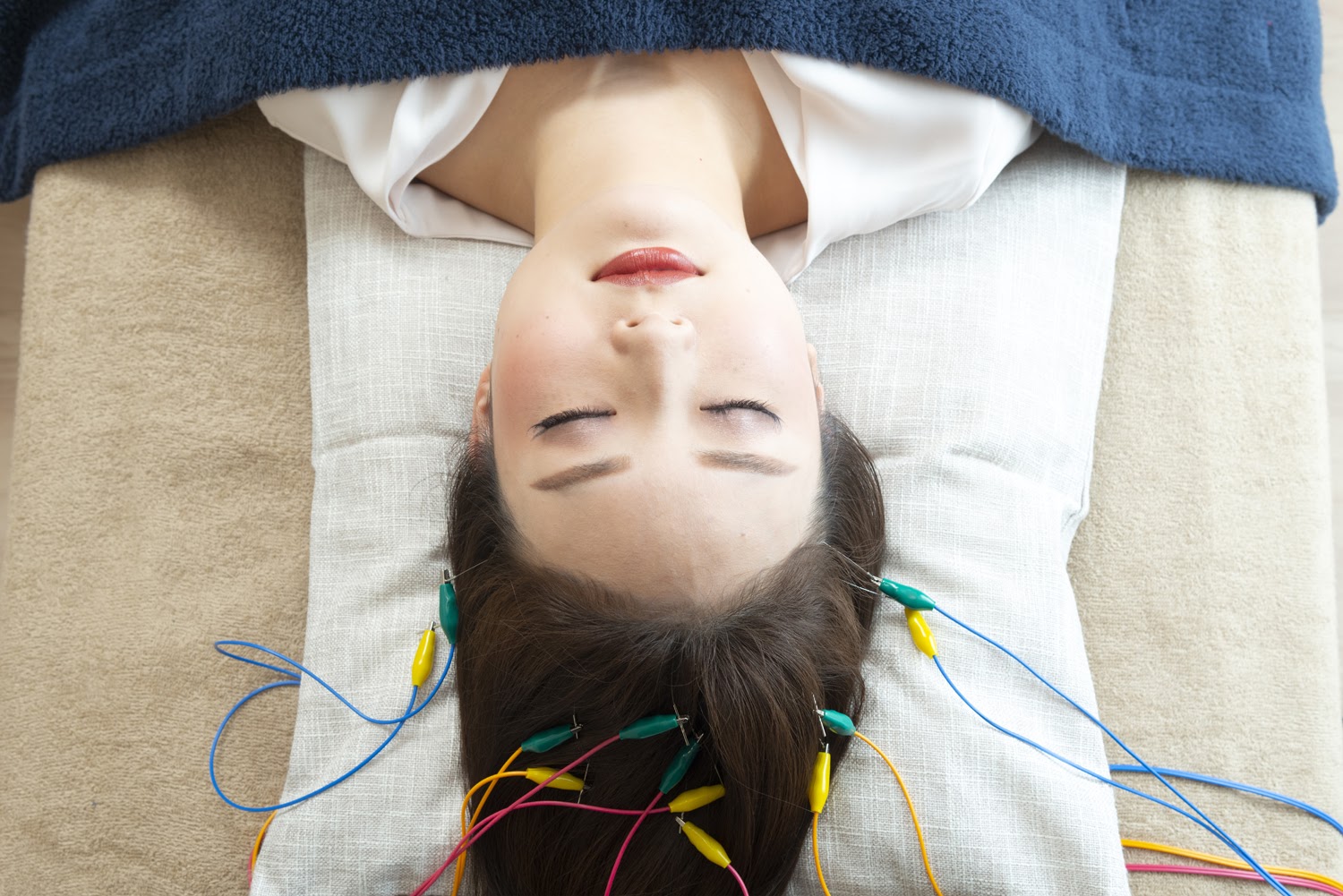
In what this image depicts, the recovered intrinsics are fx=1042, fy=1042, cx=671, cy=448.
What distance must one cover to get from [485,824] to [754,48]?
38.1 inches

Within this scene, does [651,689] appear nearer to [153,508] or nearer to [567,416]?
[567,416]

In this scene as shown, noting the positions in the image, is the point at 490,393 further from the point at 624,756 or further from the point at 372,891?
the point at 372,891

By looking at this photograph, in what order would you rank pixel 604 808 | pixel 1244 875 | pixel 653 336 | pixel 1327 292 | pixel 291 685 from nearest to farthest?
1. pixel 653 336
2. pixel 604 808
3. pixel 1244 875
4. pixel 291 685
5. pixel 1327 292

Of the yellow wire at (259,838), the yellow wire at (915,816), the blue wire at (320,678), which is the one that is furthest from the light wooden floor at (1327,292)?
the yellow wire at (915,816)

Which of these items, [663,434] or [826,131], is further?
[826,131]

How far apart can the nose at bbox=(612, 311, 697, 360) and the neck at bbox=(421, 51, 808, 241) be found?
0.23 m

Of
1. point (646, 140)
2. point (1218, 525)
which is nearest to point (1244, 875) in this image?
point (1218, 525)

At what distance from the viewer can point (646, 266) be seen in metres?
1.13

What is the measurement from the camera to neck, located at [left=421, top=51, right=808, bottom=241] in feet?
4.18

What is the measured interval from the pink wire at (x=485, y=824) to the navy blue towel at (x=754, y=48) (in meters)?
0.83

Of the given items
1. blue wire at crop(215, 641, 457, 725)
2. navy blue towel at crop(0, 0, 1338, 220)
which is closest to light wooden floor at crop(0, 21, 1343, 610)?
navy blue towel at crop(0, 0, 1338, 220)

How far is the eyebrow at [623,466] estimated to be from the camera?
105 cm

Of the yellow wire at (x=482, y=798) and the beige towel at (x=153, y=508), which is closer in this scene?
the yellow wire at (x=482, y=798)

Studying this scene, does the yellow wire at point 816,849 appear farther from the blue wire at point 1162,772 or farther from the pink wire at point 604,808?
the blue wire at point 1162,772
